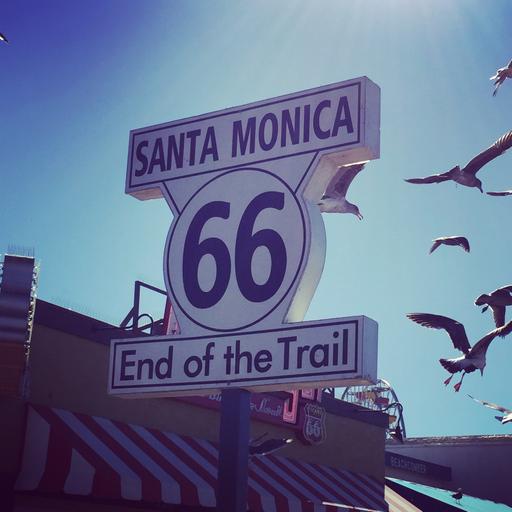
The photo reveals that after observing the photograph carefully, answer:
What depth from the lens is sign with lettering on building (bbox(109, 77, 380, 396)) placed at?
485 centimetres

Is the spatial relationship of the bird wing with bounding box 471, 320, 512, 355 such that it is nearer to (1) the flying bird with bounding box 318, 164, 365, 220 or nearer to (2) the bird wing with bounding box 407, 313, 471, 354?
(2) the bird wing with bounding box 407, 313, 471, 354

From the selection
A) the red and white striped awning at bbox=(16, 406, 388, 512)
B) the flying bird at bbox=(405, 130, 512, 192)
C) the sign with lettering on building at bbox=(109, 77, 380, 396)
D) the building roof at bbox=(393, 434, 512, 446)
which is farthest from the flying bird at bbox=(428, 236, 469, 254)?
the building roof at bbox=(393, 434, 512, 446)

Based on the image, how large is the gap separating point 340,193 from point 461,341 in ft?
11.9

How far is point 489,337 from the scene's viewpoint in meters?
8.88

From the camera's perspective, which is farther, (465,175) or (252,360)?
(465,175)

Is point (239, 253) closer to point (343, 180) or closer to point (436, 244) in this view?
point (343, 180)

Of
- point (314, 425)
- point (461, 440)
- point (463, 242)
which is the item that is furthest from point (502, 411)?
point (461, 440)

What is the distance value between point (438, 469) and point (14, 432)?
18011 millimetres

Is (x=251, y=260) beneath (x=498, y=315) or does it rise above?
beneath

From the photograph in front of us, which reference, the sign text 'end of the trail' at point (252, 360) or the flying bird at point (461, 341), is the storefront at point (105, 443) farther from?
the sign text 'end of the trail' at point (252, 360)

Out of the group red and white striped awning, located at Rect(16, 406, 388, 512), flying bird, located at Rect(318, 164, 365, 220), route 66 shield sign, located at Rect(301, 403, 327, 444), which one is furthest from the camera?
route 66 shield sign, located at Rect(301, 403, 327, 444)

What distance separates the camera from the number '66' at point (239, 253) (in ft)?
16.7

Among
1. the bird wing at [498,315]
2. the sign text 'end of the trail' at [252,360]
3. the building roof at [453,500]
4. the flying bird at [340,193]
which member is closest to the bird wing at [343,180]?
the flying bird at [340,193]

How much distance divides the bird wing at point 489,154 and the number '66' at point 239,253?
343 cm
